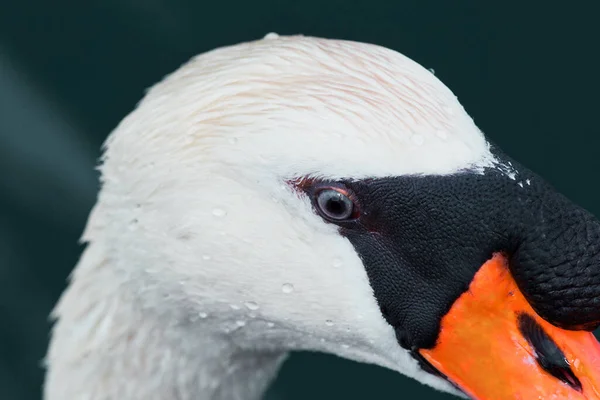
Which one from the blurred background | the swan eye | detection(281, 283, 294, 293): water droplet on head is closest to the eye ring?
the swan eye

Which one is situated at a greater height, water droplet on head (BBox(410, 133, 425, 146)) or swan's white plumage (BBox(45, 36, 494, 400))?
water droplet on head (BBox(410, 133, 425, 146))

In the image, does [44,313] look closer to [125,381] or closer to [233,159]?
[125,381]

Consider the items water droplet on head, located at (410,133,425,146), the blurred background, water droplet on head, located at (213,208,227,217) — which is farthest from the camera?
the blurred background

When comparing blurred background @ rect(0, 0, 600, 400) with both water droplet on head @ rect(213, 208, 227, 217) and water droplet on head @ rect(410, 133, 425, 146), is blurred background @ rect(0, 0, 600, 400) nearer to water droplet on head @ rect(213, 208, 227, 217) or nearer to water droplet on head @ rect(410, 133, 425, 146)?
water droplet on head @ rect(213, 208, 227, 217)

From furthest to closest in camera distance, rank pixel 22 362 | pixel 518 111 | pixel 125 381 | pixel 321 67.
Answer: pixel 518 111, pixel 22 362, pixel 125 381, pixel 321 67

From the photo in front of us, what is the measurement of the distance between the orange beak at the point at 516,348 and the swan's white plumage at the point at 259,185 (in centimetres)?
21

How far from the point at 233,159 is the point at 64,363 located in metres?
1.12

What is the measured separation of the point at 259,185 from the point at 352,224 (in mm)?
284

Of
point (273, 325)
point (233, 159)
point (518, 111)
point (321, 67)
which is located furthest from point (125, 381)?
point (518, 111)

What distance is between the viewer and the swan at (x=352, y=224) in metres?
2.76

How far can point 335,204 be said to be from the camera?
283 centimetres

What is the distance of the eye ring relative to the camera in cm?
280

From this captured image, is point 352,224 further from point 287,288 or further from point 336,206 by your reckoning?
point 287,288

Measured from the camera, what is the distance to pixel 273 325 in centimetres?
311
